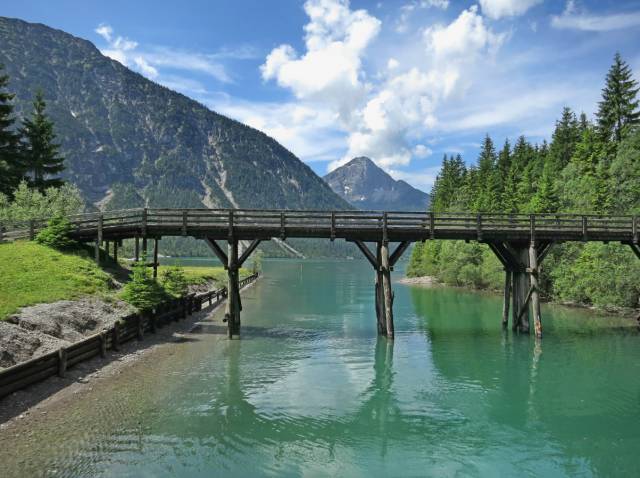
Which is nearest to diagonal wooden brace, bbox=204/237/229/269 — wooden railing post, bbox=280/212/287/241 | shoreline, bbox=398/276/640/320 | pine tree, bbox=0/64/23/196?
wooden railing post, bbox=280/212/287/241

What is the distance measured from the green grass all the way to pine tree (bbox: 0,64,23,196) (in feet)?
66.3

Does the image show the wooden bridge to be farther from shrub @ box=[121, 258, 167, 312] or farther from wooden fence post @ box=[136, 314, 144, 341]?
wooden fence post @ box=[136, 314, 144, 341]

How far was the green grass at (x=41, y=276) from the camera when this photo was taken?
22.4 metres

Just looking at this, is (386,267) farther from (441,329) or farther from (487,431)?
(487,431)

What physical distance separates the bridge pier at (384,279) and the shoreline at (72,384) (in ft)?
39.7

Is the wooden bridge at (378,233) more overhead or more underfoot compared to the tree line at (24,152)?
more underfoot

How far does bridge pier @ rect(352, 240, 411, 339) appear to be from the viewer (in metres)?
28.5

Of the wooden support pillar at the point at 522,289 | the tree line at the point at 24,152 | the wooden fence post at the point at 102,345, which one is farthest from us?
the tree line at the point at 24,152

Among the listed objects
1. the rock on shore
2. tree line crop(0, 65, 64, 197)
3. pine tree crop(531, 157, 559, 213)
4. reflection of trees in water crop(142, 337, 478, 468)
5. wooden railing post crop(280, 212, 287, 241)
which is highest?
tree line crop(0, 65, 64, 197)

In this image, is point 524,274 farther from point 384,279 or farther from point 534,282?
point 384,279

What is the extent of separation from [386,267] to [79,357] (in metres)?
16.9

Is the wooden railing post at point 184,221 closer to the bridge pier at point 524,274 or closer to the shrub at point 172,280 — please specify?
the shrub at point 172,280

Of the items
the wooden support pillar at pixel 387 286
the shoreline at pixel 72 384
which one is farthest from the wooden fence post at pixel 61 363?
the wooden support pillar at pixel 387 286

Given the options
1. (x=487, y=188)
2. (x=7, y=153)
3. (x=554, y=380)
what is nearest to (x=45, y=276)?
(x=554, y=380)
